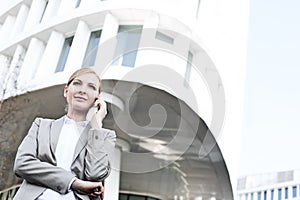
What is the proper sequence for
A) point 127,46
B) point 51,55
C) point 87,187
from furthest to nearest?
point 51,55
point 127,46
point 87,187

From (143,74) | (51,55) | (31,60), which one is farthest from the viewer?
(31,60)

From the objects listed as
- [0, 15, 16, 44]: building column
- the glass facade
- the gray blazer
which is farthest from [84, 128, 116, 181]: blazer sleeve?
the glass facade

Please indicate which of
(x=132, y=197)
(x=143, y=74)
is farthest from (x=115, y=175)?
(x=143, y=74)

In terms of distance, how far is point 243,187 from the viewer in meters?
51.3

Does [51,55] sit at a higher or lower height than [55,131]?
higher

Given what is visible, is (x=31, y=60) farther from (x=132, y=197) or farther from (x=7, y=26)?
A: (x=132, y=197)

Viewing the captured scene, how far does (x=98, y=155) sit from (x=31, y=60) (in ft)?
28.3

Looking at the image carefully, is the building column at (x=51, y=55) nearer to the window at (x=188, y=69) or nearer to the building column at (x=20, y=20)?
the building column at (x=20, y=20)

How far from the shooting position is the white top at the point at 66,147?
0.94 m

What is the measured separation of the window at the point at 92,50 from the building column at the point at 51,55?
86cm

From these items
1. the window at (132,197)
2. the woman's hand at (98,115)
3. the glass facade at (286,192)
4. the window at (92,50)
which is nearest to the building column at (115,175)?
the window at (132,197)

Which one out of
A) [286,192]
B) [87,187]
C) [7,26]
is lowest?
[87,187]

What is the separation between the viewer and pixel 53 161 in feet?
3.18

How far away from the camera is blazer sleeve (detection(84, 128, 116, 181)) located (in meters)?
0.97
